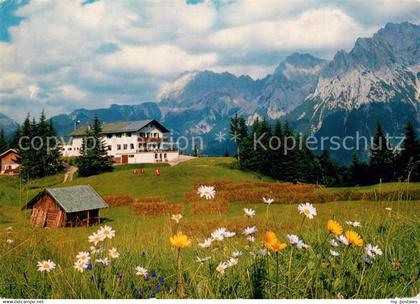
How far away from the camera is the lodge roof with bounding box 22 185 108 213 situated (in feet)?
20.9

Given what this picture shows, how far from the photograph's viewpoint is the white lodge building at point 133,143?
667 cm

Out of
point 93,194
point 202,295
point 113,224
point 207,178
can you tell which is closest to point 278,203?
point 207,178

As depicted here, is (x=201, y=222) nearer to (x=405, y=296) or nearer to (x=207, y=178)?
(x=207, y=178)

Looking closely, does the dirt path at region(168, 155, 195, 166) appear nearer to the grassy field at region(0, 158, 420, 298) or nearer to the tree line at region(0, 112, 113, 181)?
the tree line at region(0, 112, 113, 181)

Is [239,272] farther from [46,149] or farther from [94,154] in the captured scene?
[46,149]

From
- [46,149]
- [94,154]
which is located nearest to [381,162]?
[94,154]

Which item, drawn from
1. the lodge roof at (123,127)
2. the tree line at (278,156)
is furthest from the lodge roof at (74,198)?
the tree line at (278,156)

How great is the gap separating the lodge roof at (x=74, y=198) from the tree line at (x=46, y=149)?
32 centimetres

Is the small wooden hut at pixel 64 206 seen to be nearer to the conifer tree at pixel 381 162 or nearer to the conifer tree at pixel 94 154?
the conifer tree at pixel 94 154

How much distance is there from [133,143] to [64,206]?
165 centimetres

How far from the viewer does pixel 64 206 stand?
661 cm

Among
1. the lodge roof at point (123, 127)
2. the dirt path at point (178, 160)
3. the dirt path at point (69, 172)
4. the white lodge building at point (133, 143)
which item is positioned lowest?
the dirt path at point (69, 172)

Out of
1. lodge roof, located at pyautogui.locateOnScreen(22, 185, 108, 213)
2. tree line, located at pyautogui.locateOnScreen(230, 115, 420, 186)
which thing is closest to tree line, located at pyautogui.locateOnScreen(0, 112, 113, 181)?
lodge roof, located at pyautogui.locateOnScreen(22, 185, 108, 213)

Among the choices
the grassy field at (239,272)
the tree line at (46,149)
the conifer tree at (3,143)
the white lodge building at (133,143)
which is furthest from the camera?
the conifer tree at (3,143)
